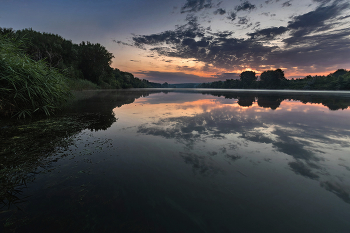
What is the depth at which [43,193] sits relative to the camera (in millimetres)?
1907

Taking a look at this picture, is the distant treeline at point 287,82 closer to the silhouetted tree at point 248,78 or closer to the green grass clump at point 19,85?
the silhouetted tree at point 248,78

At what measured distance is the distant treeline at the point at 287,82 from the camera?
5859 centimetres

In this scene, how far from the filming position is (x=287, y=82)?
8600 cm

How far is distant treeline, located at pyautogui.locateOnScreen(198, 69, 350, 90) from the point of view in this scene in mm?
58588

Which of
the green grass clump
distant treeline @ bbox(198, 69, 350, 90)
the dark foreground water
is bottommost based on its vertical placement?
the dark foreground water

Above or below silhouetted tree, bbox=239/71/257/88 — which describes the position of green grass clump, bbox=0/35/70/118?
below

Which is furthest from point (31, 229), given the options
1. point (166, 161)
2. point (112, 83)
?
point (112, 83)

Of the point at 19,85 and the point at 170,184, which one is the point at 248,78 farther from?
the point at 170,184

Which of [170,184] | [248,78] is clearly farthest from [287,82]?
[170,184]

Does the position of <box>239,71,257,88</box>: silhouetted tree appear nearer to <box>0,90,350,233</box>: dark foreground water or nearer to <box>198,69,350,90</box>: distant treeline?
<box>198,69,350,90</box>: distant treeline

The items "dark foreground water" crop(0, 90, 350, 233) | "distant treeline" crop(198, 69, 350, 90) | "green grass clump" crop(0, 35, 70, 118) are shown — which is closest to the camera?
"dark foreground water" crop(0, 90, 350, 233)

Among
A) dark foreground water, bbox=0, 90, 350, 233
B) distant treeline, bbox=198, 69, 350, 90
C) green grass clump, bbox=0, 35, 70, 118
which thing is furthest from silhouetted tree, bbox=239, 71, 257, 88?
green grass clump, bbox=0, 35, 70, 118

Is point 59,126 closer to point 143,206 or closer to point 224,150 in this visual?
point 143,206

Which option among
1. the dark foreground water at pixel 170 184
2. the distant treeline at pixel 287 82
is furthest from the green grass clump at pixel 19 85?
the distant treeline at pixel 287 82
